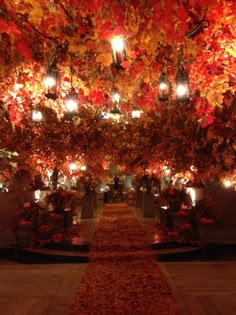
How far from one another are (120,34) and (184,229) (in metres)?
8.50

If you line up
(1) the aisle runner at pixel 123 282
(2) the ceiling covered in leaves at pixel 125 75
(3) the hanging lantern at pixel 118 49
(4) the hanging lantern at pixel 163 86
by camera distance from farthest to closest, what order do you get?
1. (4) the hanging lantern at pixel 163 86
2. (1) the aisle runner at pixel 123 282
3. (2) the ceiling covered in leaves at pixel 125 75
4. (3) the hanging lantern at pixel 118 49

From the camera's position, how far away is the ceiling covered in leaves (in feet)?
18.4

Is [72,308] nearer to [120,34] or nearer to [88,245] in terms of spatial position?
[120,34]

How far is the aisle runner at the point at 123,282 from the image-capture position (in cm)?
680

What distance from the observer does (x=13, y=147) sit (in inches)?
603

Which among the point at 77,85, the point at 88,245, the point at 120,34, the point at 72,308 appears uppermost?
the point at 77,85

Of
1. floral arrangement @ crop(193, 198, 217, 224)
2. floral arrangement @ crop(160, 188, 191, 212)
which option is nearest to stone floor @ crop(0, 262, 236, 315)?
floral arrangement @ crop(193, 198, 217, 224)

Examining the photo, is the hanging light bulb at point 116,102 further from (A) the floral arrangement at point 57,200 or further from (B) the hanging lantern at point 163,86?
(A) the floral arrangement at point 57,200

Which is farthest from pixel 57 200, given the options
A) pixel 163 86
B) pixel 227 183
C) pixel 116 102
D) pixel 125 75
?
pixel 163 86

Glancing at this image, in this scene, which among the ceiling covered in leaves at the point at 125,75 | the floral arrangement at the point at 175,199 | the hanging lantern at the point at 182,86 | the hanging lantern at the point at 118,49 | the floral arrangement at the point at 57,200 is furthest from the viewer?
the floral arrangement at the point at 57,200

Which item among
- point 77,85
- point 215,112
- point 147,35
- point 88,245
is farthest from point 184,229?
point 147,35

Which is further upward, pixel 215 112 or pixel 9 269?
pixel 215 112

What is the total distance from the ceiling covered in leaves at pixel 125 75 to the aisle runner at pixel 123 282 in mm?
3319

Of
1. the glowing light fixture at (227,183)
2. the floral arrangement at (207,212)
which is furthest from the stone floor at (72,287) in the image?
the glowing light fixture at (227,183)
